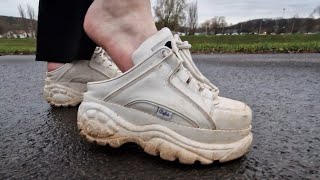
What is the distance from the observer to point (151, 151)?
45.9 inches

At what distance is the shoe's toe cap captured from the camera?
1172 mm

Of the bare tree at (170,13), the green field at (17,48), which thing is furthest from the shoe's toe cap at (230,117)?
the bare tree at (170,13)

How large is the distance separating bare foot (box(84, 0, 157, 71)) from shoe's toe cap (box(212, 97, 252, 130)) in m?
0.36

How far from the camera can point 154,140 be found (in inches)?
46.1

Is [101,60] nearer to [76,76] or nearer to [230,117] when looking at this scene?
[76,76]

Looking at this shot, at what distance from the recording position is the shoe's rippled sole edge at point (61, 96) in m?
1.96

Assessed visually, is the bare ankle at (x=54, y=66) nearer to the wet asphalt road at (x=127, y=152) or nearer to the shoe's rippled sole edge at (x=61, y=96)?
the shoe's rippled sole edge at (x=61, y=96)

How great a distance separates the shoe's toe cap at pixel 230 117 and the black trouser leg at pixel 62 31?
0.98 meters

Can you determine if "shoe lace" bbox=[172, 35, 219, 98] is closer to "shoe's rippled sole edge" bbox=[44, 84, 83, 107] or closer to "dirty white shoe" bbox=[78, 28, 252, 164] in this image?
"dirty white shoe" bbox=[78, 28, 252, 164]

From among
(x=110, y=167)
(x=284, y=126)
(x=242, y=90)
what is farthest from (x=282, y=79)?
(x=110, y=167)

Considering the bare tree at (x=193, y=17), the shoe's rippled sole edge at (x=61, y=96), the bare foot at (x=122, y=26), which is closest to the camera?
the bare foot at (x=122, y=26)

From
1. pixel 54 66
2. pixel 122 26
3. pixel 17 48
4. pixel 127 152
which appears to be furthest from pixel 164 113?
pixel 17 48

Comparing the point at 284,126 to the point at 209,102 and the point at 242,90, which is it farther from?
the point at 242,90

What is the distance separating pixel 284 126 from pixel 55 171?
0.97 metres
